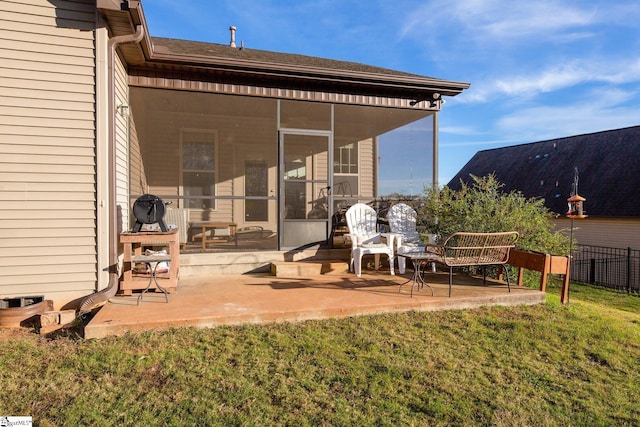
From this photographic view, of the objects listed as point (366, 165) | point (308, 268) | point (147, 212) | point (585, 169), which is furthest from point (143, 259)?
point (585, 169)

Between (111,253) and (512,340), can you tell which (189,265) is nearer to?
(111,253)

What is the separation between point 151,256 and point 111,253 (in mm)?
406

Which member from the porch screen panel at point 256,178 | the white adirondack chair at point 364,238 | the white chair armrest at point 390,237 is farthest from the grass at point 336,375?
the porch screen panel at point 256,178

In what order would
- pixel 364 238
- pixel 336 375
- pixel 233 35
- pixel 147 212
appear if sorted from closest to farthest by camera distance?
pixel 336 375, pixel 147 212, pixel 364 238, pixel 233 35

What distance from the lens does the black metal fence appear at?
1540 centimetres

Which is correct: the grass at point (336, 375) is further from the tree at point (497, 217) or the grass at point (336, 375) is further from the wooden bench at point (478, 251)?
the tree at point (497, 217)

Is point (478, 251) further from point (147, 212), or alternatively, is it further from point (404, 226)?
point (147, 212)

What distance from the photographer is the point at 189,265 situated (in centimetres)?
550

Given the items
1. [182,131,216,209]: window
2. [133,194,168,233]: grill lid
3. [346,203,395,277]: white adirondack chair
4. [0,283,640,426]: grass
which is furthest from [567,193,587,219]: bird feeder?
[182,131,216,209]: window

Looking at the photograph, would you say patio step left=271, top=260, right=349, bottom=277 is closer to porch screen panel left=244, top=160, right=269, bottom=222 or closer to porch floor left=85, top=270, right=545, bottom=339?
porch floor left=85, top=270, right=545, bottom=339

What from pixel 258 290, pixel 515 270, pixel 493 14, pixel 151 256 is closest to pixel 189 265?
pixel 151 256

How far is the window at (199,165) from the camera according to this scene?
28.2 ft

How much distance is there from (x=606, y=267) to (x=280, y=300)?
17.3 m

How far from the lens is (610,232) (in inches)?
708
